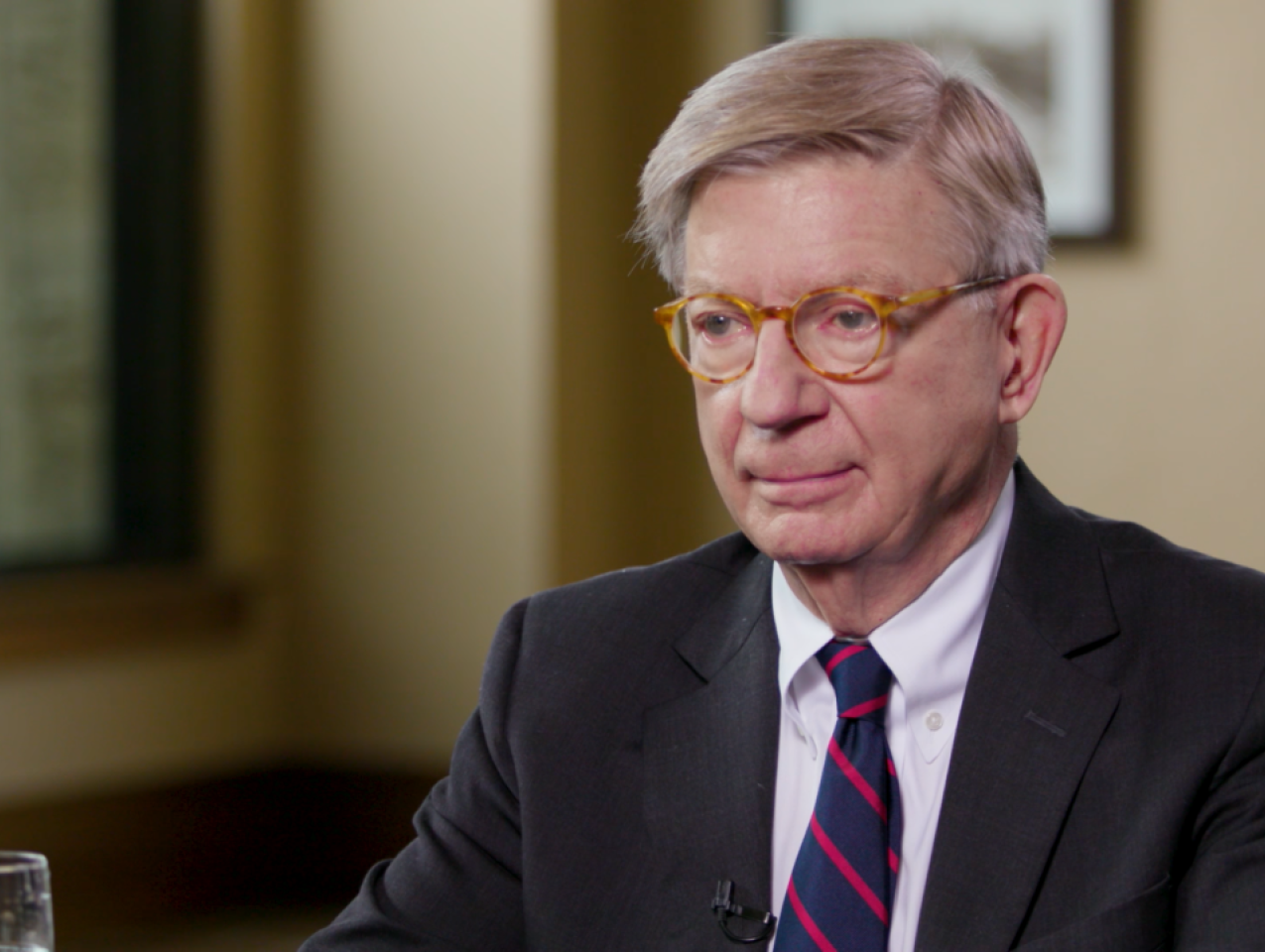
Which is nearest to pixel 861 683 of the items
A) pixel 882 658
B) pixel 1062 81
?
pixel 882 658

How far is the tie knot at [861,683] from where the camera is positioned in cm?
143

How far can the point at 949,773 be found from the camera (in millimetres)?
1382

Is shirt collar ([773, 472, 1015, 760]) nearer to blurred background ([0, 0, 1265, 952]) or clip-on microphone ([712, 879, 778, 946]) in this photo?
clip-on microphone ([712, 879, 778, 946])

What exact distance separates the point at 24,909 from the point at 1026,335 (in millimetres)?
944

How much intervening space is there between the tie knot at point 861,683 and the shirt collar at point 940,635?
0.4 inches

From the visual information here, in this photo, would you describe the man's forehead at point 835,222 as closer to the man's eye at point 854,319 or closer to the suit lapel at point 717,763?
the man's eye at point 854,319

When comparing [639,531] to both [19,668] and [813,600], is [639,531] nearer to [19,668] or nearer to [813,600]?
[19,668]

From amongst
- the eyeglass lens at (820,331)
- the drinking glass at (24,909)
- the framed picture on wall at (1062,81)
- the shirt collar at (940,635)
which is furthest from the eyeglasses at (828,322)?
the framed picture on wall at (1062,81)

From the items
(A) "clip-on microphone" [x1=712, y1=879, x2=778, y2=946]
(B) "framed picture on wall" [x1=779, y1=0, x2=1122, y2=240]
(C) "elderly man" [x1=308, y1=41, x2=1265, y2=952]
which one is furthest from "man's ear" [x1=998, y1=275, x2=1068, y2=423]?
(B) "framed picture on wall" [x1=779, y1=0, x2=1122, y2=240]

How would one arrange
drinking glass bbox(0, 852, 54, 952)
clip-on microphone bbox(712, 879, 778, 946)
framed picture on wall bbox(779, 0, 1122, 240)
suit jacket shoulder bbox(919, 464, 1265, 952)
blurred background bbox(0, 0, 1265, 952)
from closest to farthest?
drinking glass bbox(0, 852, 54, 952) → suit jacket shoulder bbox(919, 464, 1265, 952) → clip-on microphone bbox(712, 879, 778, 946) → framed picture on wall bbox(779, 0, 1122, 240) → blurred background bbox(0, 0, 1265, 952)

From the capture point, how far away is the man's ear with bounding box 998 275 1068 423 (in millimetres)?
1454

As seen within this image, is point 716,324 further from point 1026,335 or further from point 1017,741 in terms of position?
point 1017,741

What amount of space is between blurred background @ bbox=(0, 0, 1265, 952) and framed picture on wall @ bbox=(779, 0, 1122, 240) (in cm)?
15

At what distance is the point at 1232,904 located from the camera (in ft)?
4.16
